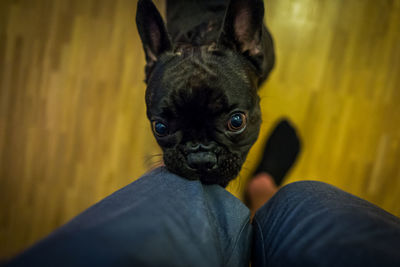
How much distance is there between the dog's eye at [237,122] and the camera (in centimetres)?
135

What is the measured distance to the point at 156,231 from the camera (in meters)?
0.84

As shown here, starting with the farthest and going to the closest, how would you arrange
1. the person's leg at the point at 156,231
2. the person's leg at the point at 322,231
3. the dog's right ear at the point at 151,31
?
the dog's right ear at the point at 151,31 → the person's leg at the point at 322,231 → the person's leg at the point at 156,231

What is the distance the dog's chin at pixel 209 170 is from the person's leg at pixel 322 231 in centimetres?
26

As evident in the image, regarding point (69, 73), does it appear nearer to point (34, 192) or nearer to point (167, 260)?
point (34, 192)

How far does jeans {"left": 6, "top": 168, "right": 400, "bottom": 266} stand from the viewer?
0.75 m

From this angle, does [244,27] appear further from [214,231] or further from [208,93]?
[214,231]

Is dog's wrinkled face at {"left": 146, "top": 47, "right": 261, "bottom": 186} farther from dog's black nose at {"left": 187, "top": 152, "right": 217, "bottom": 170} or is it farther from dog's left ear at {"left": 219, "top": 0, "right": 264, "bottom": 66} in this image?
dog's left ear at {"left": 219, "top": 0, "right": 264, "bottom": 66}

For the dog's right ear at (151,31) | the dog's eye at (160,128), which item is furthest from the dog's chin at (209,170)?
the dog's right ear at (151,31)

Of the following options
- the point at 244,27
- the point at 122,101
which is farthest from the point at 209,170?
the point at 122,101

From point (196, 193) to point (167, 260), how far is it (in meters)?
0.37

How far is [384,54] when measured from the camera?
7.63 feet

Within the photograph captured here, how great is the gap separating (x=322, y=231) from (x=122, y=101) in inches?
78.6

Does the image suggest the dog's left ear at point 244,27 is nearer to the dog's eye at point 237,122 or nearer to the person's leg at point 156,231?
the dog's eye at point 237,122

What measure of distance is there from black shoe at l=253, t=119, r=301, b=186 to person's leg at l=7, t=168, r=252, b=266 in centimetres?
125
